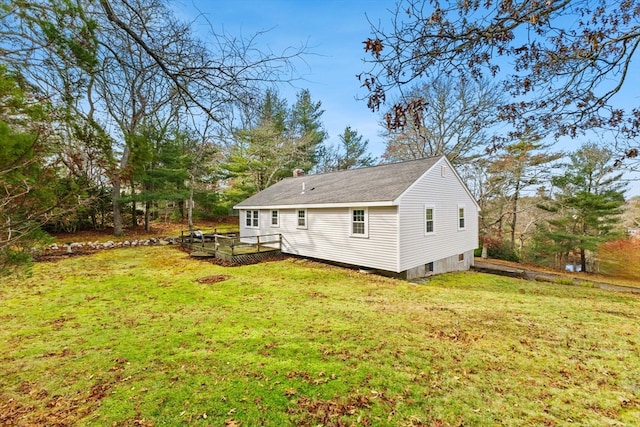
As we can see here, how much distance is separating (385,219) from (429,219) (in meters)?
2.65

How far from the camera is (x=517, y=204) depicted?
72.2ft

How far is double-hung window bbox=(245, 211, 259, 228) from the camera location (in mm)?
16922

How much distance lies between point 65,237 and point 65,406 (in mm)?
18667

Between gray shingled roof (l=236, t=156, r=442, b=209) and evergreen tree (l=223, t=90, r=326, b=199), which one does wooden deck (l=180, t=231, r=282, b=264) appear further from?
evergreen tree (l=223, t=90, r=326, b=199)

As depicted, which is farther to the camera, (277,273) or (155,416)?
(277,273)

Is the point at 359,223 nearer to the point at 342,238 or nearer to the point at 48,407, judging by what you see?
the point at 342,238

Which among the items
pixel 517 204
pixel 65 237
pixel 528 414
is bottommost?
pixel 528 414

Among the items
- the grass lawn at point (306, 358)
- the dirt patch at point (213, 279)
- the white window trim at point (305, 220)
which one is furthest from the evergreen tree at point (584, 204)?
the dirt patch at point (213, 279)

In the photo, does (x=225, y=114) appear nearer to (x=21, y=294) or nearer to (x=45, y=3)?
(x=45, y=3)

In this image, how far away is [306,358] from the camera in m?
4.20

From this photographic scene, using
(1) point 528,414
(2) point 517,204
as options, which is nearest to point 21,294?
(1) point 528,414

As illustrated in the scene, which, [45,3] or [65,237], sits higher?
[45,3]

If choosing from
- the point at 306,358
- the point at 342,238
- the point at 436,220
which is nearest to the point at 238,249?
the point at 342,238

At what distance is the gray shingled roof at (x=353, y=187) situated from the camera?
1082 cm
